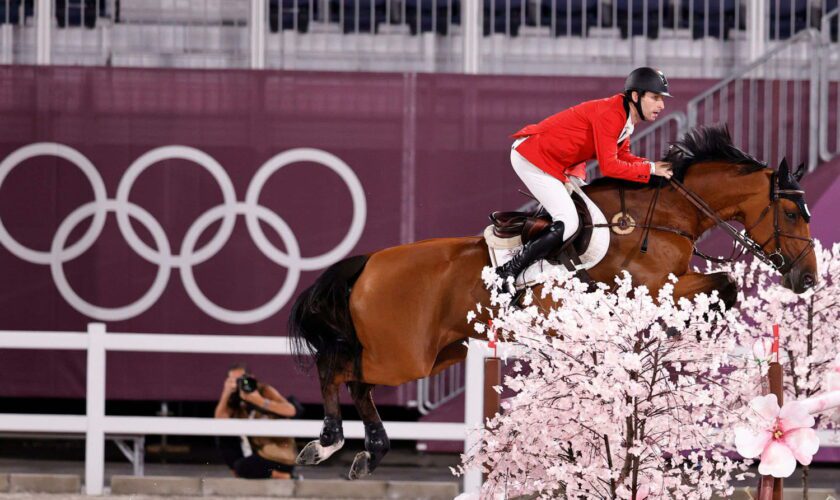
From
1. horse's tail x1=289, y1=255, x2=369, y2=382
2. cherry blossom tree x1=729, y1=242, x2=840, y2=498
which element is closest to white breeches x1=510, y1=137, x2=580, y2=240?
cherry blossom tree x1=729, y1=242, x2=840, y2=498

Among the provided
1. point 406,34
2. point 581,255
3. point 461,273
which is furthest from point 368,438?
point 406,34

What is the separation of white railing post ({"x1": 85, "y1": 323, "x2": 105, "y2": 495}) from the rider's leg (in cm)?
293

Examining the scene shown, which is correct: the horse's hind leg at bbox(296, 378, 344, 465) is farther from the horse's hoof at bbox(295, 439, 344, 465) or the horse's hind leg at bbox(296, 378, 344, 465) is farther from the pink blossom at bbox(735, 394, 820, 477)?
the pink blossom at bbox(735, 394, 820, 477)

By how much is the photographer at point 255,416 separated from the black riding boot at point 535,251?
2.92 meters

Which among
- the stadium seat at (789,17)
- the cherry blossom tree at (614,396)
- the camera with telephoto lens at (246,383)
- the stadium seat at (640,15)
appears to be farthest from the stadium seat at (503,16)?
the cherry blossom tree at (614,396)

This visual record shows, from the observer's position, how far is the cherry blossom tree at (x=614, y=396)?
145 inches

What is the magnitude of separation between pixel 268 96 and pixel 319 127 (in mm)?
409

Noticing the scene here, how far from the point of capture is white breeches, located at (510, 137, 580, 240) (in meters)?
5.02

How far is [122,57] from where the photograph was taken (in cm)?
860

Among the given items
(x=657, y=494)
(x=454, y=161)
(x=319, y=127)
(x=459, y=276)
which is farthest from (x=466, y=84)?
(x=657, y=494)

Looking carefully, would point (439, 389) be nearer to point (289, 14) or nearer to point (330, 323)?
point (289, 14)

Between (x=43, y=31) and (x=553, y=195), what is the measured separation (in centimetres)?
474

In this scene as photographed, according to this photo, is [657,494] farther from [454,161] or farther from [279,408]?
[454,161]

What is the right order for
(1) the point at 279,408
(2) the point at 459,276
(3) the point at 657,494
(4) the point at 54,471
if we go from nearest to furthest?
1. (3) the point at 657,494
2. (2) the point at 459,276
3. (1) the point at 279,408
4. (4) the point at 54,471
